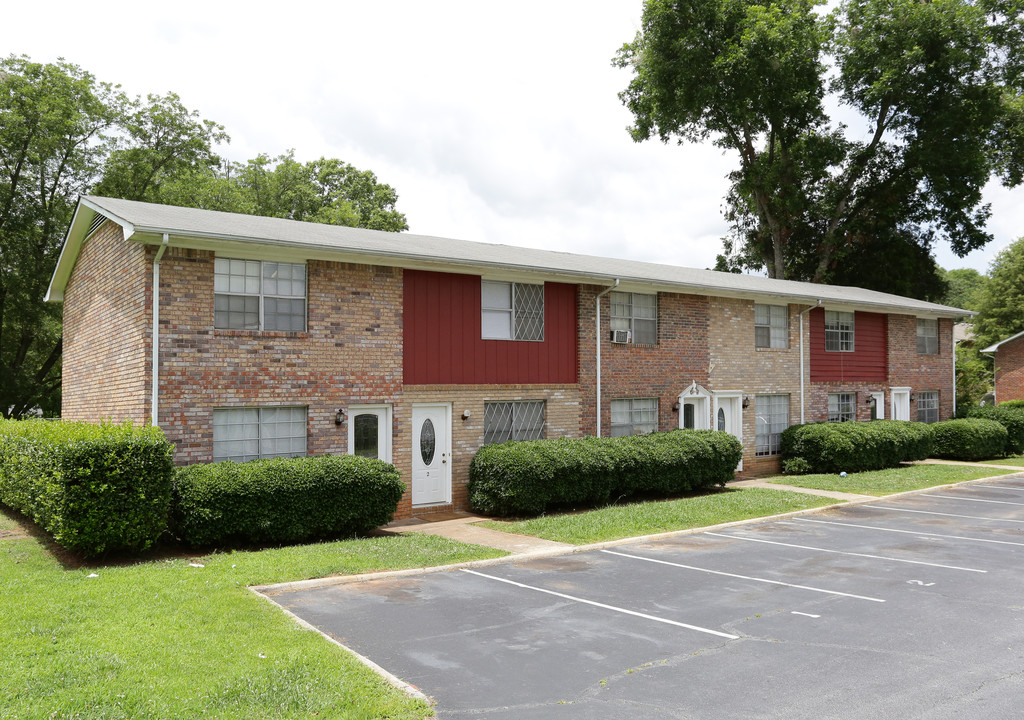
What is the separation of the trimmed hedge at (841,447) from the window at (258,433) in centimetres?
1482

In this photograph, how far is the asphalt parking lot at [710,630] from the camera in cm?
597

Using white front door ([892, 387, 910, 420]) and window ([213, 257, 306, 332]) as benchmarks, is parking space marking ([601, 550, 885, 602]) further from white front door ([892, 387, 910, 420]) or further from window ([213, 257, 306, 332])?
white front door ([892, 387, 910, 420])

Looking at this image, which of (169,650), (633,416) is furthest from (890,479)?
(169,650)

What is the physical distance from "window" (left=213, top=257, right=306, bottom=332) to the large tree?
90.1ft

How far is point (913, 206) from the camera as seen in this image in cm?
3797

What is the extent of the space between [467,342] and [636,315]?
5.33 m

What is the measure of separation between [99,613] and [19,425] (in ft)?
30.9

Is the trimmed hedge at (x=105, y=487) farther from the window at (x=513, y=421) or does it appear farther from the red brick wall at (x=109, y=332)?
the window at (x=513, y=421)

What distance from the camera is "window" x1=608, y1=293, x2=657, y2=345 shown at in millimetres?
18781

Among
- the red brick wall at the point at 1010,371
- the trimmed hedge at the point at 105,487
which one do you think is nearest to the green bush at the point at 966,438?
the red brick wall at the point at 1010,371

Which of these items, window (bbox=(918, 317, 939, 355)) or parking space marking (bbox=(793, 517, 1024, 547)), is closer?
parking space marking (bbox=(793, 517, 1024, 547))

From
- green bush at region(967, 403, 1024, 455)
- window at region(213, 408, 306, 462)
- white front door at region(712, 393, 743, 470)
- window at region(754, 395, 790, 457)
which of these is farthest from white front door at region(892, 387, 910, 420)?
window at region(213, 408, 306, 462)

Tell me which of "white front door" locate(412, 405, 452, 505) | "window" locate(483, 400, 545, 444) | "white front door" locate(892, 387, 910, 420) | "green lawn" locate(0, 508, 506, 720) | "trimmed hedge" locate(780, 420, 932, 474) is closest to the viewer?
"green lawn" locate(0, 508, 506, 720)

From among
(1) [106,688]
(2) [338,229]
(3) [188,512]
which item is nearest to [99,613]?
(1) [106,688]
